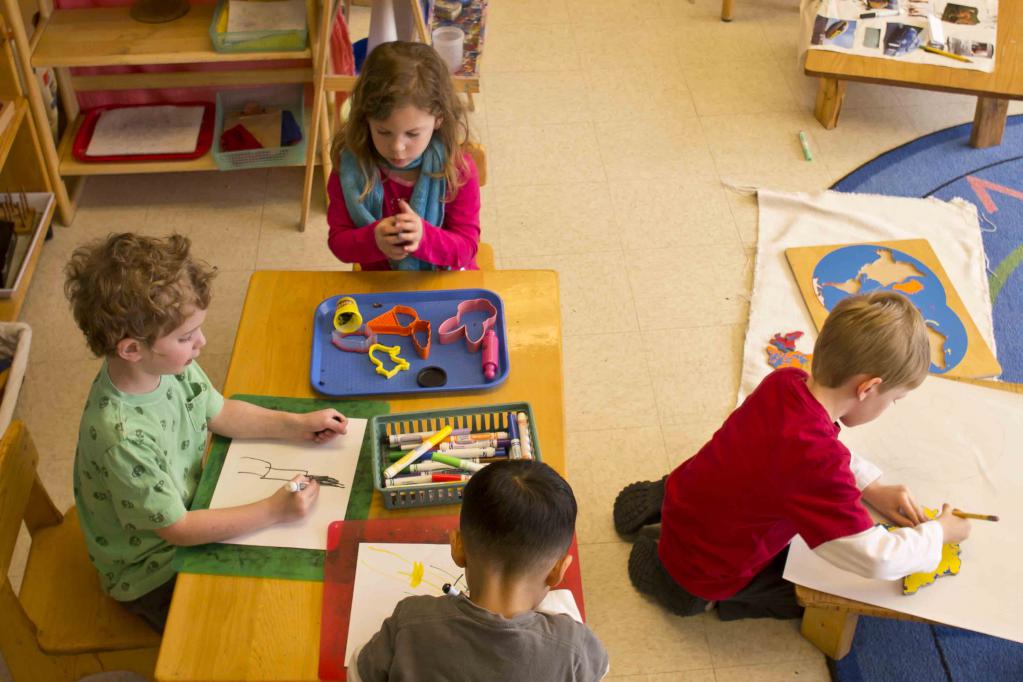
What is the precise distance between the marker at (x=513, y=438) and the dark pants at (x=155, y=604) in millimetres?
595

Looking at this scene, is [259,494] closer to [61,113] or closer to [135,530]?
[135,530]

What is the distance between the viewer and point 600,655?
1.33 meters

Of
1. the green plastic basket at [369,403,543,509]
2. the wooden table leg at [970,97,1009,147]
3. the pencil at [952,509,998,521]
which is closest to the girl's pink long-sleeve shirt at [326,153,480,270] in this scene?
the green plastic basket at [369,403,543,509]

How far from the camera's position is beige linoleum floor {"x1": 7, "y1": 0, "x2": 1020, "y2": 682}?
7.85ft

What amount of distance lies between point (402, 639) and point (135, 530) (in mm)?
561

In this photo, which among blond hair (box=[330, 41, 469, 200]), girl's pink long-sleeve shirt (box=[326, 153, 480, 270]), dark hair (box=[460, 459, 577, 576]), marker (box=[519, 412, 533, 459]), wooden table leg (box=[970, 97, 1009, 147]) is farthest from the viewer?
wooden table leg (box=[970, 97, 1009, 147])

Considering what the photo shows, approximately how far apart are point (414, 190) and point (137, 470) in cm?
84

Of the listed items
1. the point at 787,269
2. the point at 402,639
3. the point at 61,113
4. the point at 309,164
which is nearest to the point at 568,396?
the point at 787,269

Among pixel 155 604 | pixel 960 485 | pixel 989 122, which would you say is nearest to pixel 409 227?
pixel 155 604

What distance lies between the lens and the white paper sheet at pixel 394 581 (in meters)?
1.40

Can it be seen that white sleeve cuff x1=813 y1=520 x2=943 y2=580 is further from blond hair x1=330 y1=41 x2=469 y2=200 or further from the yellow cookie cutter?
blond hair x1=330 y1=41 x2=469 y2=200

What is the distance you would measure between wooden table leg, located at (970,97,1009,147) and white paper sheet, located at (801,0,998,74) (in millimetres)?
167

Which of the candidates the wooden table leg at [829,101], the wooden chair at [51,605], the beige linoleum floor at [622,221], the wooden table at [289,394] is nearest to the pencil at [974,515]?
the beige linoleum floor at [622,221]

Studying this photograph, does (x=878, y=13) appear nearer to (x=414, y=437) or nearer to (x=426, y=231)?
(x=426, y=231)
